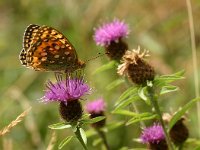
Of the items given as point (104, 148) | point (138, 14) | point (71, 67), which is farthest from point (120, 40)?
→ point (138, 14)

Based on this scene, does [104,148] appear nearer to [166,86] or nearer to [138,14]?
[166,86]

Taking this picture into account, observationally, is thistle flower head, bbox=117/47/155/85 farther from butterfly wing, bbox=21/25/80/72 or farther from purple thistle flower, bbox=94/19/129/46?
purple thistle flower, bbox=94/19/129/46

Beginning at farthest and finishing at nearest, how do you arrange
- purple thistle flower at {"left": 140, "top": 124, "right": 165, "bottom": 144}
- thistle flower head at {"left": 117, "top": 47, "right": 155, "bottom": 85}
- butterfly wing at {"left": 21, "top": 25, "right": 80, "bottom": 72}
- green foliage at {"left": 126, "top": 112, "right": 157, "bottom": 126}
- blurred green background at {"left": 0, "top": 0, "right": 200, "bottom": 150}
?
blurred green background at {"left": 0, "top": 0, "right": 200, "bottom": 150} < butterfly wing at {"left": 21, "top": 25, "right": 80, "bottom": 72} < purple thistle flower at {"left": 140, "top": 124, "right": 165, "bottom": 144} < thistle flower head at {"left": 117, "top": 47, "right": 155, "bottom": 85} < green foliage at {"left": 126, "top": 112, "right": 157, "bottom": 126}

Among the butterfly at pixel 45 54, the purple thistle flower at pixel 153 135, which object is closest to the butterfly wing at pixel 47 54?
the butterfly at pixel 45 54

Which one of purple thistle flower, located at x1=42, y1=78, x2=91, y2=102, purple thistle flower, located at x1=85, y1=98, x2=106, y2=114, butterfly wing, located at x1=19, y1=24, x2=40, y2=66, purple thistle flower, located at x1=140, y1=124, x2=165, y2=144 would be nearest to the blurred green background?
purple thistle flower, located at x1=85, y1=98, x2=106, y2=114

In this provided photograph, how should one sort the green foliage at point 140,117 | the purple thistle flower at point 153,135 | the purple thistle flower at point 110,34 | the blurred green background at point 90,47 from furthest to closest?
the blurred green background at point 90,47 → the purple thistle flower at point 110,34 → the purple thistle flower at point 153,135 → the green foliage at point 140,117

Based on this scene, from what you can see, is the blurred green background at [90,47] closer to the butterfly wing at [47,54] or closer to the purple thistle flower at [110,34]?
Answer: the purple thistle flower at [110,34]

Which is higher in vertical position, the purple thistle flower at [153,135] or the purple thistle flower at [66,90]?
the purple thistle flower at [66,90]

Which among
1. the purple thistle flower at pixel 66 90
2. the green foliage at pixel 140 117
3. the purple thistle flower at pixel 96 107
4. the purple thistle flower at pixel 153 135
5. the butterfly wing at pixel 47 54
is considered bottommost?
the purple thistle flower at pixel 153 135
